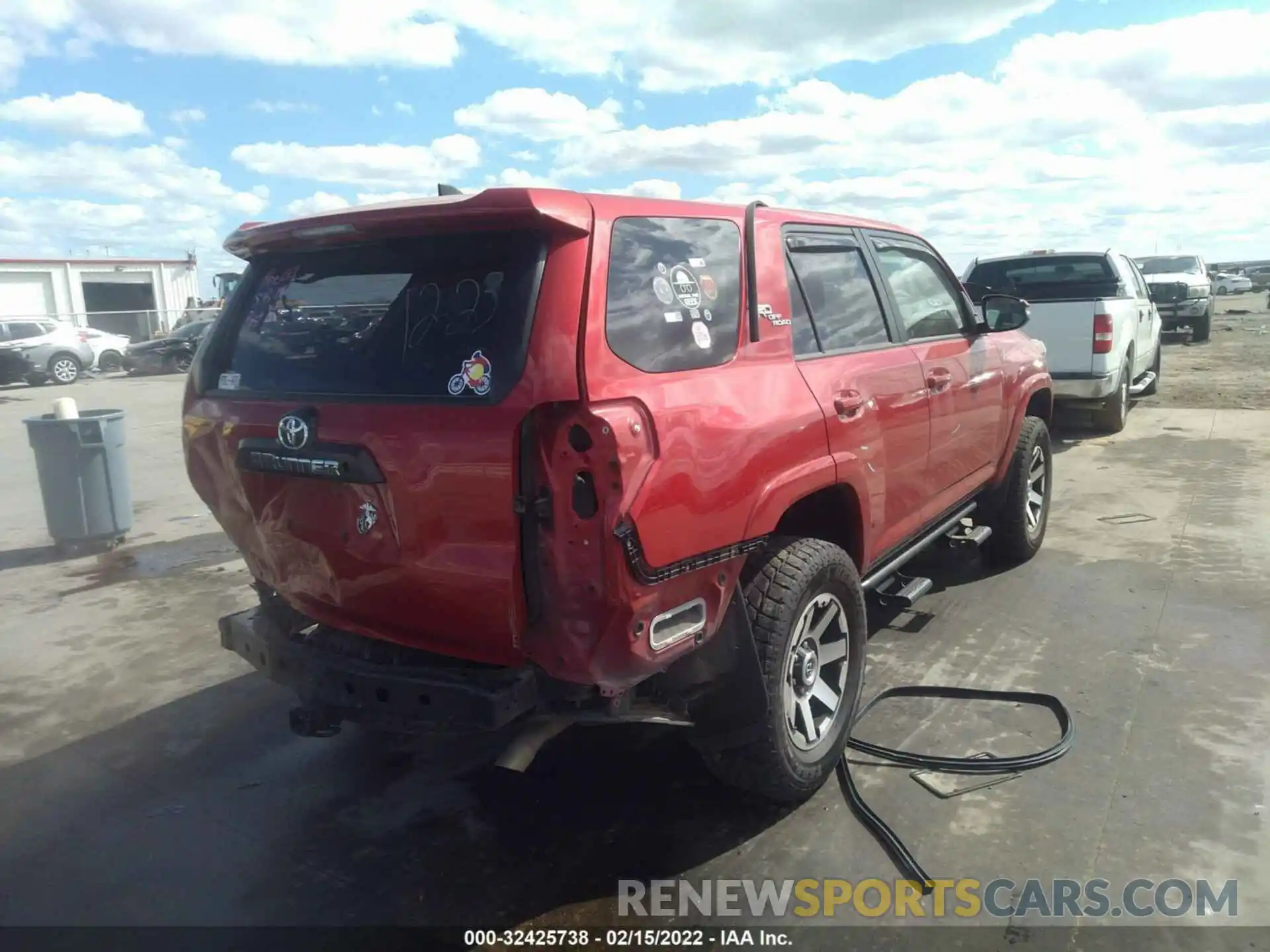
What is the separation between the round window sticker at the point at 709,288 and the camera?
3.14m

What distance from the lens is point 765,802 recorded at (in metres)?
3.44

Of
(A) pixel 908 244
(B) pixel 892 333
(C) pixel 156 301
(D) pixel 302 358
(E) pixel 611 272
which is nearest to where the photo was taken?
(E) pixel 611 272

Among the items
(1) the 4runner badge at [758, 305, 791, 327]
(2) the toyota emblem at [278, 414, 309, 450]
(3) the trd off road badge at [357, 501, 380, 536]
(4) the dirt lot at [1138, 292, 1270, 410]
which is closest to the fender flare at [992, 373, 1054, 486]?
(1) the 4runner badge at [758, 305, 791, 327]

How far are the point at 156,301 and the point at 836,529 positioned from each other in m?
38.3

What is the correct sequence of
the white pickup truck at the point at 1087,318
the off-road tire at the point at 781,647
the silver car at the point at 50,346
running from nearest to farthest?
the off-road tire at the point at 781,647
the white pickup truck at the point at 1087,318
the silver car at the point at 50,346

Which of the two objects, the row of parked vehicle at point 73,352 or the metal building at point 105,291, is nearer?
the row of parked vehicle at point 73,352

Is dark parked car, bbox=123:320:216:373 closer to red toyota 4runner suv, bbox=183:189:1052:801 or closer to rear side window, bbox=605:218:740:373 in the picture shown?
red toyota 4runner suv, bbox=183:189:1052:801

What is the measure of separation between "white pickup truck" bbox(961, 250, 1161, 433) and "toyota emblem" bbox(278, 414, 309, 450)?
6.43m

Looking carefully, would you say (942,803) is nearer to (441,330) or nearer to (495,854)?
(495,854)

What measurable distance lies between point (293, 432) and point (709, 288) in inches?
53.5

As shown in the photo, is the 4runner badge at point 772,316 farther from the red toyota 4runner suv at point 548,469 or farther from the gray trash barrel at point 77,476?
the gray trash barrel at point 77,476

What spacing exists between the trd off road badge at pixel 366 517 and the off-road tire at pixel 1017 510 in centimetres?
409

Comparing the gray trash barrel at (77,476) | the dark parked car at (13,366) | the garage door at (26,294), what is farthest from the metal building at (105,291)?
the gray trash barrel at (77,476)

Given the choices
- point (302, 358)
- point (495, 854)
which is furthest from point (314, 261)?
point (495, 854)
